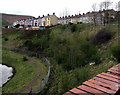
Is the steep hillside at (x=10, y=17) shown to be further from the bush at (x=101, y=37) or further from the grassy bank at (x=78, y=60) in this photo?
the bush at (x=101, y=37)

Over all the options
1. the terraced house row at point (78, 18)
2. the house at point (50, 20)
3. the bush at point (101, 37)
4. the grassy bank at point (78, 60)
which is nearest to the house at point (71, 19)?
the terraced house row at point (78, 18)

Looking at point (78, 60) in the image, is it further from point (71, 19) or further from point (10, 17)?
point (10, 17)

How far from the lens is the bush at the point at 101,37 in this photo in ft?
81.1

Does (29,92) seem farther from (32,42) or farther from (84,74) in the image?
(32,42)

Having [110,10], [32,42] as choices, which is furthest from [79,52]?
[110,10]

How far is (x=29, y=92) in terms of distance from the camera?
46.9 feet

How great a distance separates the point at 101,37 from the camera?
1009 inches

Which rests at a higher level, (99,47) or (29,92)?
(99,47)

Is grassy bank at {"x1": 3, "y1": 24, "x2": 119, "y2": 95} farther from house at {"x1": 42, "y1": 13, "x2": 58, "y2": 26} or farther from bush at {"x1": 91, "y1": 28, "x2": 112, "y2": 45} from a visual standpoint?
house at {"x1": 42, "y1": 13, "x2": 58, "y2": 26}

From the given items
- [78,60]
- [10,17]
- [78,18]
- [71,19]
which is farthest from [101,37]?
[10,17]

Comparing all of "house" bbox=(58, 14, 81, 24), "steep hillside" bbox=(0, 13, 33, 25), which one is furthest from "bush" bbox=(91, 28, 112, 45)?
"steep hillside" bbox=(0, 13, 33, 25)

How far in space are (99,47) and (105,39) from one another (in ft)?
8.66

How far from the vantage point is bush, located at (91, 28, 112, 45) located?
2472 centimetres

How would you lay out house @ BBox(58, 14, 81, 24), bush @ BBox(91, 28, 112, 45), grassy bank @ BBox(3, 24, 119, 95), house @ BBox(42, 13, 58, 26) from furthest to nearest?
house @ BBox(58, 14, 81, 24)
house @ BBox(42, 13, 58, 26)
bush @ BBox(91, 28, 112, 45)
grassy bank @ BBox(3, 24, 119, 95)
